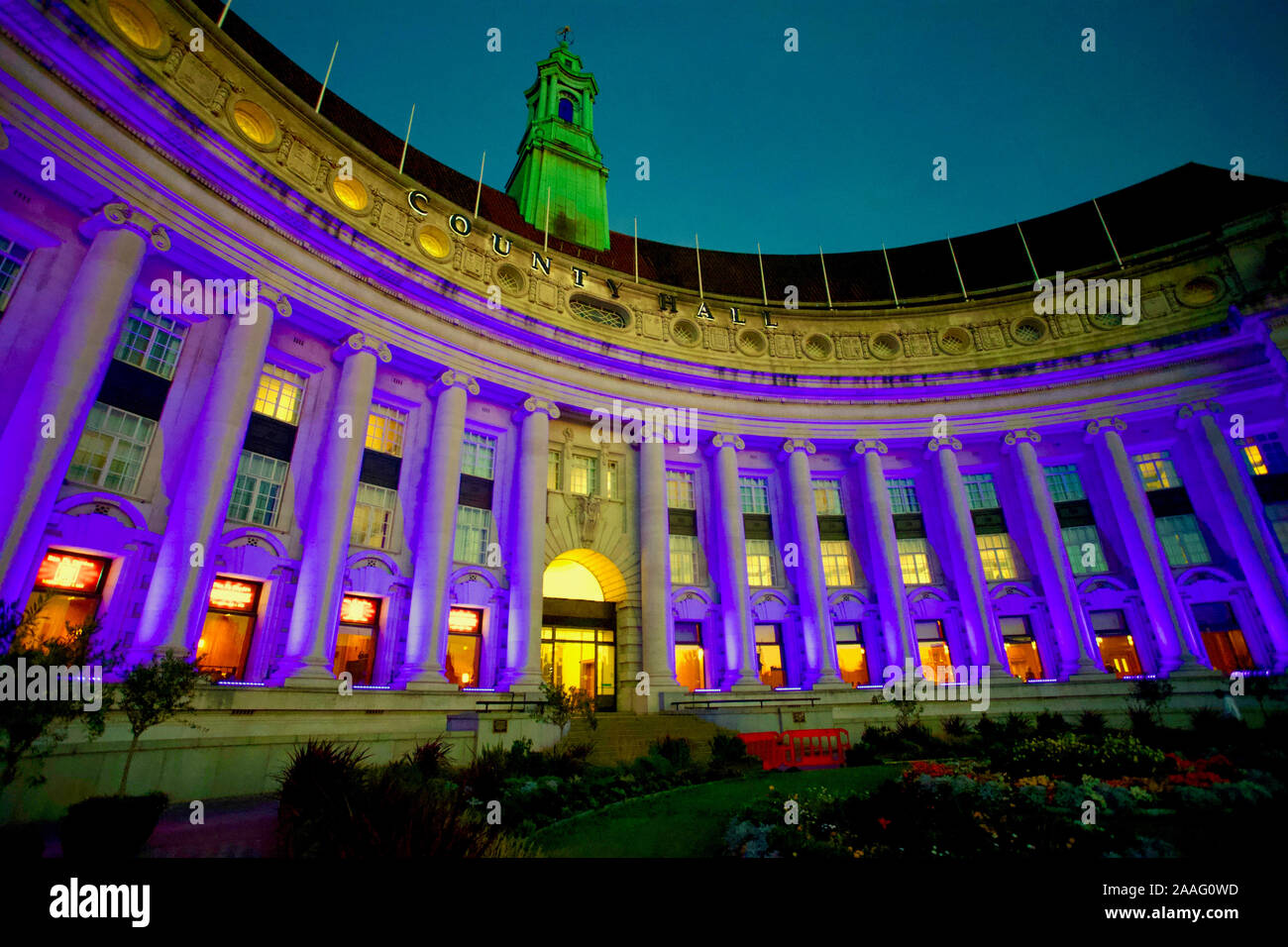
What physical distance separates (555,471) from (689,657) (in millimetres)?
11196

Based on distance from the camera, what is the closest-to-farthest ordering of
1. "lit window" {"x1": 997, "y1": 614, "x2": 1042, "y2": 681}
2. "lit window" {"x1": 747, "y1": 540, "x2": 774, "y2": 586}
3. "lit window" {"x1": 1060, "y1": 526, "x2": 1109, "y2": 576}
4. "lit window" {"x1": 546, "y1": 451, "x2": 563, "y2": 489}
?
"lit window" {"x1": 546, "y1": 451, "x2": 563, "y2": 489} < "lit window" {"x1": 997, "y1": 614, "x2": 1042, "y2": 681} < "lit window" {"x1": 1060, "y1": 526, "x2": 1109, "y2": 576} < "lit window" {"x1": 747, "y1": 540, "x2": 774, "y2": 586}

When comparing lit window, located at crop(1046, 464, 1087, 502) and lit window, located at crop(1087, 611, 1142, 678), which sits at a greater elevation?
lit window, located at crop(1046, 464, 1087, 502)

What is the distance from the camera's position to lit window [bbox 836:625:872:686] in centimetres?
3028

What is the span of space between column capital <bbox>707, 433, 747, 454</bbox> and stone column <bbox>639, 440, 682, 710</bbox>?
2.79 metres

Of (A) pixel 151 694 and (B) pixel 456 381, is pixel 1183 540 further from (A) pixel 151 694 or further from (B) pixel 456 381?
(A) pixel 151 694

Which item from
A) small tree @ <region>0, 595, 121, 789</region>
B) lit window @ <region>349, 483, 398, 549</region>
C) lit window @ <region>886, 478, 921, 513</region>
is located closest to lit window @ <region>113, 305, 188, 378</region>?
lit window @ <region>349, 483, 398, 549</region>

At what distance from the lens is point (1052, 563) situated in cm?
2886

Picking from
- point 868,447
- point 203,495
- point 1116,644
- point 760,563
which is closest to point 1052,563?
point 1116,644

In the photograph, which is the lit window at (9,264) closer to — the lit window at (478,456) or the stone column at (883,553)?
the lit window at (478,456)

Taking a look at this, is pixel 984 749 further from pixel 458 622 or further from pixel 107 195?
pixel 107 195

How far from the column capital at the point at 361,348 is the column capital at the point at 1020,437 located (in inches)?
1205

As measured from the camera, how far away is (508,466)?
89.7 ft

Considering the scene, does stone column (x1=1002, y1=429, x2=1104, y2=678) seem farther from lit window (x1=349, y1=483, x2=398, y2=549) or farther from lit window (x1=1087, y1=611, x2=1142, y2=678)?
lit window (x1=349, y1=483, x2=398, y2=549)
